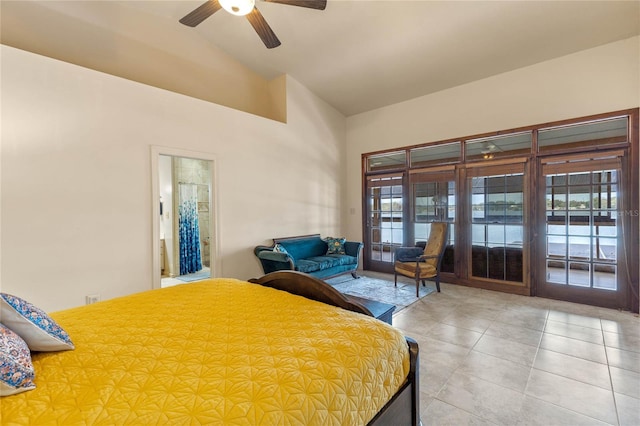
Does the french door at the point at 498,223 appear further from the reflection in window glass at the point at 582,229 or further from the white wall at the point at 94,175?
the white wall at the point at 94,175

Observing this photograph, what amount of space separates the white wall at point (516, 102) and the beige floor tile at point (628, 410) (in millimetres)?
3398

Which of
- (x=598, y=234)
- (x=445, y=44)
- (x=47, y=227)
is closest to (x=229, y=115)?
(x=47, y=227)

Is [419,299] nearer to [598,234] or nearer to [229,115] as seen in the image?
[598,234]

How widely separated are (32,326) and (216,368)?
0.82 meters

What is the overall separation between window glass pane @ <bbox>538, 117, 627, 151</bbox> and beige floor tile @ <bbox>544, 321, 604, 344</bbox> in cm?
235

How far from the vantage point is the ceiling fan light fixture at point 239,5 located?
231 cm

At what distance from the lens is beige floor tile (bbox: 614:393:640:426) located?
1.72 metres

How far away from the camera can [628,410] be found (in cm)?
181

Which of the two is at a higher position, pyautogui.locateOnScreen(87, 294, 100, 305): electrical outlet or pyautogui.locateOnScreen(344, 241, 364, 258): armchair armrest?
pyautogui.locateOnScreen(344, 241, 364, 258): armchair armrest

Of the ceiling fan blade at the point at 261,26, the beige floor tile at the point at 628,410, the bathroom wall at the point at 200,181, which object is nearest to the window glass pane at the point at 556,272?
the beige floor tile at the point at 628,410

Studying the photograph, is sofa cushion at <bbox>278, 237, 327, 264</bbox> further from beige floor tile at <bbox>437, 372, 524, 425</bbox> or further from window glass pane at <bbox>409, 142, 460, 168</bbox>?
beige floor tile at <bbox>437, 372, 524, 425</bbox>

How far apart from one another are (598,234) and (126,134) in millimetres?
6010

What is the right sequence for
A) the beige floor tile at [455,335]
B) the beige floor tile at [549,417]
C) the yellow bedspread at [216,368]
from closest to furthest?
the yellow bedspread at [216,368] < the beige floor tile at [549,417] < the beige floor tile at [455,335]

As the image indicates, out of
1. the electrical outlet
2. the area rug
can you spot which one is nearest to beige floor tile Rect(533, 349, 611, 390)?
the area rug
